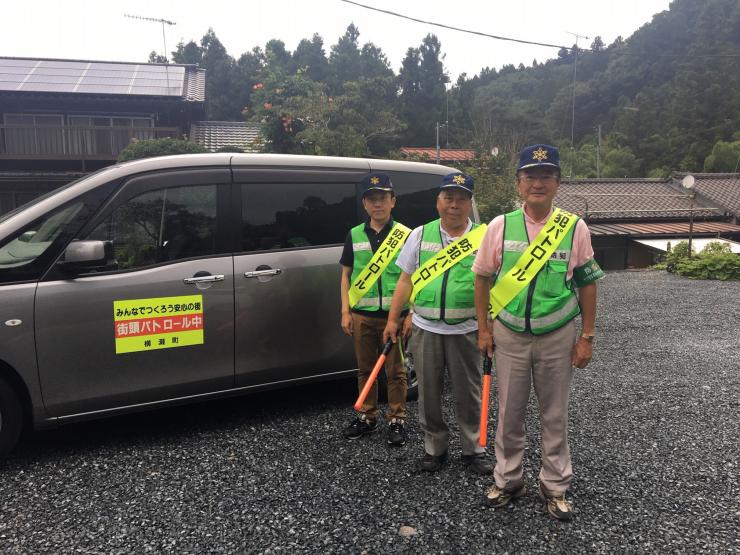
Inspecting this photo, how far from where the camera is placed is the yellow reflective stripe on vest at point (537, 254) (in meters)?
2.45

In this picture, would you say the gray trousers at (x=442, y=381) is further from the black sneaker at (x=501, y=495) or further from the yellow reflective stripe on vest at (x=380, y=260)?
the yellow reflective stripe on vest at (x=380, y=260)

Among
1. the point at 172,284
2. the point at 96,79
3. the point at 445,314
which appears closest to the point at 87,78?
the point at 96,79

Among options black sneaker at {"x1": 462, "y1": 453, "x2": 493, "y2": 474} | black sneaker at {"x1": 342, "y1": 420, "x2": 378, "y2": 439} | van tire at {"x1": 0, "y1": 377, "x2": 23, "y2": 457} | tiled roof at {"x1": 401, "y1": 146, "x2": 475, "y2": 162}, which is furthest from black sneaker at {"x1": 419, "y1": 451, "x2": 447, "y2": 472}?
tiled roof at {"x1": 401, "y1": 146, "x2": 475, "y2": 162}

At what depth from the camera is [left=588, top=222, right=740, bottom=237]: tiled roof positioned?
17719mm

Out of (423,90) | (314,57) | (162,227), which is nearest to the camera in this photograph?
(162,227)

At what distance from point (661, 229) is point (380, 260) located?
18123mm

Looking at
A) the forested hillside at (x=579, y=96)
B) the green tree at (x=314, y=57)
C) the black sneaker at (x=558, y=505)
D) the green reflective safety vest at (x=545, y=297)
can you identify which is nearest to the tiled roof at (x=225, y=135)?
the forested hillside at (x=579, y=96)

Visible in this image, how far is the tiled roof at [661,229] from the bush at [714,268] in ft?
15.4

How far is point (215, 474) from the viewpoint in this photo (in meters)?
2.96

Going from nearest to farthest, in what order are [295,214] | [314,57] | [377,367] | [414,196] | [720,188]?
1. [377,367]
2. [295,214]
3. [414,196]
4. [720,188]
5. [314,57]

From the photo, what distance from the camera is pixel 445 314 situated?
9.39ft

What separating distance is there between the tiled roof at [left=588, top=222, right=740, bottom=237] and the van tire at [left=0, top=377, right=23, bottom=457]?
1730 centimetres

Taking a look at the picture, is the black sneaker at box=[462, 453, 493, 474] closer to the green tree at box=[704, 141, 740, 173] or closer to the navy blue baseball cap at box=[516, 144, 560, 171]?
the navy blue baseball cap at box=[516, 144, 560, 171]

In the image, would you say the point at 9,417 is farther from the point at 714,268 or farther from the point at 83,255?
the point at 714,268
